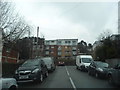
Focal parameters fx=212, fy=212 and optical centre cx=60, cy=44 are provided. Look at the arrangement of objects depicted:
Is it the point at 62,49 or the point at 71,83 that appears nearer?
the point at 71,83

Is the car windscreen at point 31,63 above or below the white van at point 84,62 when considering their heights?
above

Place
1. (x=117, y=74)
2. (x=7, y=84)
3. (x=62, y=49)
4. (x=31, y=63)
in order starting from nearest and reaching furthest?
1. (x=7, y=84)
2. (x=117, y=74)
3. (x=31, y=63)
4. (x=62, y=49)

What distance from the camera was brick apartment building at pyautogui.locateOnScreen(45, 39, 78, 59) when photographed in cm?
11181

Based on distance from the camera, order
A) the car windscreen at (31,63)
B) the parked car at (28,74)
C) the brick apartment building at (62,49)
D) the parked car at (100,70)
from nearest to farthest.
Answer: the parked car at (28,74) → the car windscreen at (31,63) → the parked car at (100,70) → the brick apartment building at (62,49)

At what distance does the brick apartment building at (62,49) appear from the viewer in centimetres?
11181

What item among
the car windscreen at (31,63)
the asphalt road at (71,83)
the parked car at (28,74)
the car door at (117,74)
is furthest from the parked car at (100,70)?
the parked car at (28,74)

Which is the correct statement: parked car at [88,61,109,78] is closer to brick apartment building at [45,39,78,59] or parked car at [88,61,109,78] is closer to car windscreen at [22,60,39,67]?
car windscreen at [22,60,39,67]

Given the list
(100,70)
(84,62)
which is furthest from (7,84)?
(84,62)

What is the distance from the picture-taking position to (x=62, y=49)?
113 meters

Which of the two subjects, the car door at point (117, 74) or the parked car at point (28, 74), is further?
the parked car at point (28, 74)

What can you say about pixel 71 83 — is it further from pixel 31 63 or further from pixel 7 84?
pixel 7 84

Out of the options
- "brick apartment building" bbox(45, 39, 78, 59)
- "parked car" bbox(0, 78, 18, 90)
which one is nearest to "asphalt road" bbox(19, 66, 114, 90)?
"parked car" bbox(0, 78, 18, 90)

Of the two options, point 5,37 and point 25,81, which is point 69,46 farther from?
point 25,81

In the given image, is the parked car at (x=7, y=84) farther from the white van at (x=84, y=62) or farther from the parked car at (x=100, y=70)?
the white van at (x=84, y=62)
